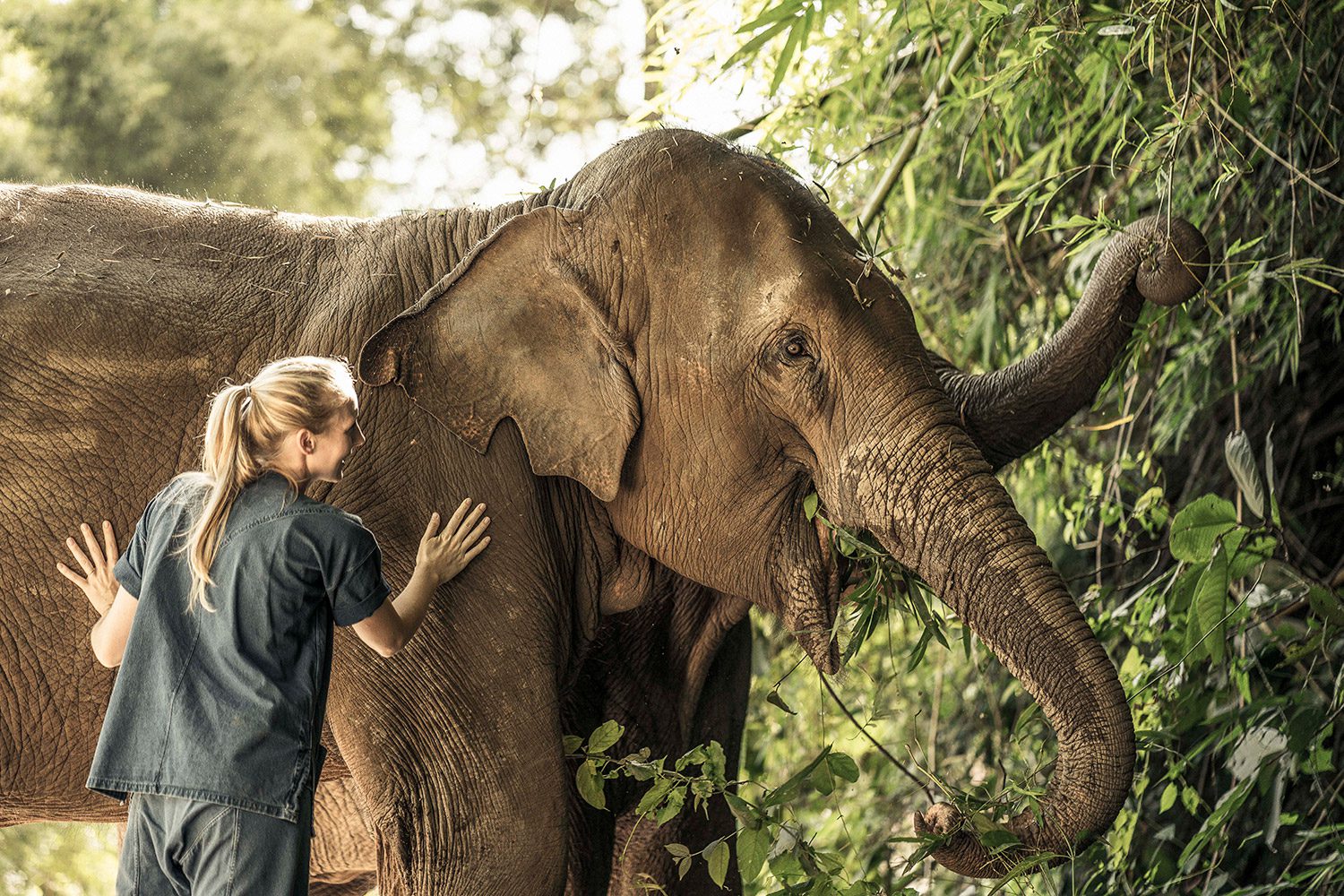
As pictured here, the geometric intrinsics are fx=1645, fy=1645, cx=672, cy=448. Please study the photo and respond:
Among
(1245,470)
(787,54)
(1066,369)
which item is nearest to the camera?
(1245,470)

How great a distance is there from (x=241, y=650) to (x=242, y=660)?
0.02 metres

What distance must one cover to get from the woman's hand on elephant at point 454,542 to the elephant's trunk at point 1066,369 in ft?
3.31

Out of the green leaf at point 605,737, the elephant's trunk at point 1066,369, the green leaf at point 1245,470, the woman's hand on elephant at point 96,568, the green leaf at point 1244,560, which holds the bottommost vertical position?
the green leaf at point 605,737

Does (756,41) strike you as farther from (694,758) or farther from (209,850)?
(209,850)

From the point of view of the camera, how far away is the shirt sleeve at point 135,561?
252 centimetres

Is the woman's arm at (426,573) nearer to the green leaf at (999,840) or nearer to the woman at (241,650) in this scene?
the woman at (241,650)

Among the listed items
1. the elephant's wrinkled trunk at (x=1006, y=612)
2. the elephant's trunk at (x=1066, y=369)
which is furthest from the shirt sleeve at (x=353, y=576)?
the elephant's trunk at (x=1066, y=369)

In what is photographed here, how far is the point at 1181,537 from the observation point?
313 centimetres

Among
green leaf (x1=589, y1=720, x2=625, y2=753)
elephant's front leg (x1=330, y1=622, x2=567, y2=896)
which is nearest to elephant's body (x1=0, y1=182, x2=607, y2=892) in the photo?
elephant's front leg (x1=330, y1=622, x2=567, y2=896)

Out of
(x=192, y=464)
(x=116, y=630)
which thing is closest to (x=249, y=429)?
(x=116, y=630)

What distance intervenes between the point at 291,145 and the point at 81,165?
5.68 feet

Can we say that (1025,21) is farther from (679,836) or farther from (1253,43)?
(679,836)

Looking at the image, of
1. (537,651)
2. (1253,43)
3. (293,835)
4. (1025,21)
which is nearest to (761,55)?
(1025,21)

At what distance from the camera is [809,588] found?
9.78 feet
